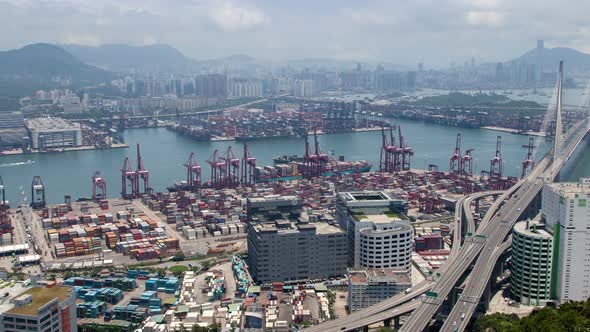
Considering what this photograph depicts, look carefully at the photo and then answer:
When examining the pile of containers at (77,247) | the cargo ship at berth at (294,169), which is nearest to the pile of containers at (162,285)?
the pile of containers at (77,247)

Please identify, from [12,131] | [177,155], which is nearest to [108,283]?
[177,155]

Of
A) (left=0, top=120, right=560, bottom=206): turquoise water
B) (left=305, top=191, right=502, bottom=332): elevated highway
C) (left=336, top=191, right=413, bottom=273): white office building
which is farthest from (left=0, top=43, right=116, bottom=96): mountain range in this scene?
(left=305, top=191, right=502, bottom=332): elevated highway

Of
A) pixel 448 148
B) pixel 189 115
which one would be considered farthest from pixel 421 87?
pixel 448 148

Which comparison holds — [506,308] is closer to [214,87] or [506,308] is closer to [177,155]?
[177,155]

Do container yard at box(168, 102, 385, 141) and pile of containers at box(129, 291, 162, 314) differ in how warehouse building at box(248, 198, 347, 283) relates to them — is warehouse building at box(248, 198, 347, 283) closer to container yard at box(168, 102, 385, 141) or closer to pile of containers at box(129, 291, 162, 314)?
pile of containers at box(129, 291, 162, 314)

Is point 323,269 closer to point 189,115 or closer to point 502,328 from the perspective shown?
point 502,328
